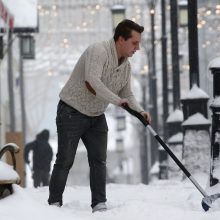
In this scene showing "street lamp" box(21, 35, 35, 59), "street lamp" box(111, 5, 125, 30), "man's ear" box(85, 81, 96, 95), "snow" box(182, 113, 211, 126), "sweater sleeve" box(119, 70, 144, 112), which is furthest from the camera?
"street lamp" box(111, 5, 125, 30)

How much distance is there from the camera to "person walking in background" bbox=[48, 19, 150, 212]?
20.4 feet

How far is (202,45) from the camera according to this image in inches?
1144

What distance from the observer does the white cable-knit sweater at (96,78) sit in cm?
618

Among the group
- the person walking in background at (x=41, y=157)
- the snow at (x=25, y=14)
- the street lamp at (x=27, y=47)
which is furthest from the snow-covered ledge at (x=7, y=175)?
the street lamp at (x=27, y=47)

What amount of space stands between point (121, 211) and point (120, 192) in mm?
3098

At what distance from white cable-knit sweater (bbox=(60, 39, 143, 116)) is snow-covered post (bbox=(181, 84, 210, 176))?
4442mm

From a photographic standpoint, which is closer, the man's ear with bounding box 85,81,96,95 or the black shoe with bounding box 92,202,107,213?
the black shoe with bounding box 92,202,107,213

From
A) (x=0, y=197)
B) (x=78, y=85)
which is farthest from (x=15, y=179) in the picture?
(x=78, y=85)

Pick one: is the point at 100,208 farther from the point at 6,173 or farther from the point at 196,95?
the point at 196,95

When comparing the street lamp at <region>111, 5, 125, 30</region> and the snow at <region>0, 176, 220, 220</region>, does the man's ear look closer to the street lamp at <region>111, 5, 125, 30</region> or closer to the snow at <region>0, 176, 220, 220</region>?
the snow at <region>0, 176, 220, 220</region>

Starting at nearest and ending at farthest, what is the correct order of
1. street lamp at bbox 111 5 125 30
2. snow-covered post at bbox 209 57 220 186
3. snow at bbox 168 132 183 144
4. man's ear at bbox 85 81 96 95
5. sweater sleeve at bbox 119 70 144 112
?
man's ear at bbox 85 81 96 95, sweater sleeve at bbox 119 70 144 112, snow-covered post at bbox 209 57 220 186, snow at bbox 168 132 183 144, street lamp at bbox 111 5 125 30

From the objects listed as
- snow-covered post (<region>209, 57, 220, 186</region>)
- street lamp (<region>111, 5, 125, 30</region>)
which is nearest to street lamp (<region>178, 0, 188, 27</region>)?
street lamp (<region>111, 5, 125, 30</region>)

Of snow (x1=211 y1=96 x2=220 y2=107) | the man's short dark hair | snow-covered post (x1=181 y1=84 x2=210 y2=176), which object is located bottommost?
snow-covered post (x1=181 y1=84 x2=210 y2=176)

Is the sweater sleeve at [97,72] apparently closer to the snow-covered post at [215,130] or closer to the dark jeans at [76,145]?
the dark jeans at [76,145]
